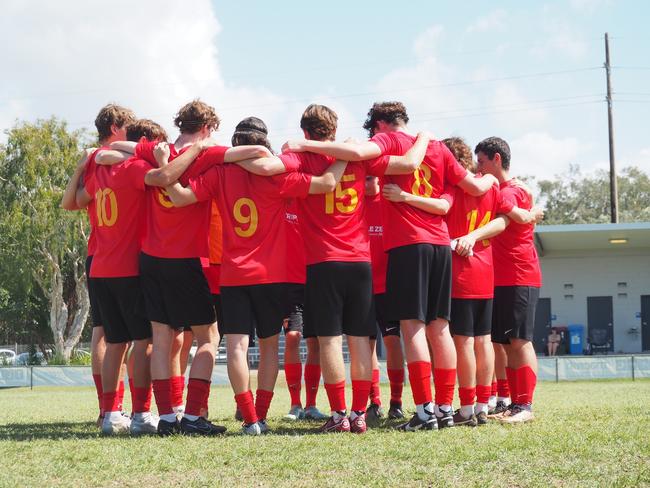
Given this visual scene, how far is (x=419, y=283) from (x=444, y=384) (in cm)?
82

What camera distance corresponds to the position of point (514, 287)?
7410 millimetres

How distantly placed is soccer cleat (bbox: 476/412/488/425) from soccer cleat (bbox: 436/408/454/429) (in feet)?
1.60

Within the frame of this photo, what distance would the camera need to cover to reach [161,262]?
6.41 m

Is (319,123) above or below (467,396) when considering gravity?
above

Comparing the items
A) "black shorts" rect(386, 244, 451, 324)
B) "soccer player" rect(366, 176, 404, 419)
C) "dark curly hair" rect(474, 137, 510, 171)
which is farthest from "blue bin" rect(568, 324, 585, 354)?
"black shorts" rect(386, 244, 451, 324)

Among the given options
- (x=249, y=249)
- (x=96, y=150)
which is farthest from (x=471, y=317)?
(x=96, y=150)

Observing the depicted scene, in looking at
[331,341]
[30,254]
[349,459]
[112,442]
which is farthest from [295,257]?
[30,254]

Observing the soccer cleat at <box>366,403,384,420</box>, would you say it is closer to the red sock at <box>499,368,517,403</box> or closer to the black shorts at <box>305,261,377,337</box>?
the red sock at <box>499,368,517,403</box>

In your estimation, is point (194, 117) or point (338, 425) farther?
point (194, 117)

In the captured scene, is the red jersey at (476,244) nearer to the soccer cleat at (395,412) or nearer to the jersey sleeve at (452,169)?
the jersey sleeve at (452,169)

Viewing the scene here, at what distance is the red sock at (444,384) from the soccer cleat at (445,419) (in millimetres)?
73

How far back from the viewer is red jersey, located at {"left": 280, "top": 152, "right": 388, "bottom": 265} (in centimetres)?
627

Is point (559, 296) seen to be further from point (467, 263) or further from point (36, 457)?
point (36, 457)

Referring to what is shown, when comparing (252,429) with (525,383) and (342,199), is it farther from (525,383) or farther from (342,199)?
(525,383)
